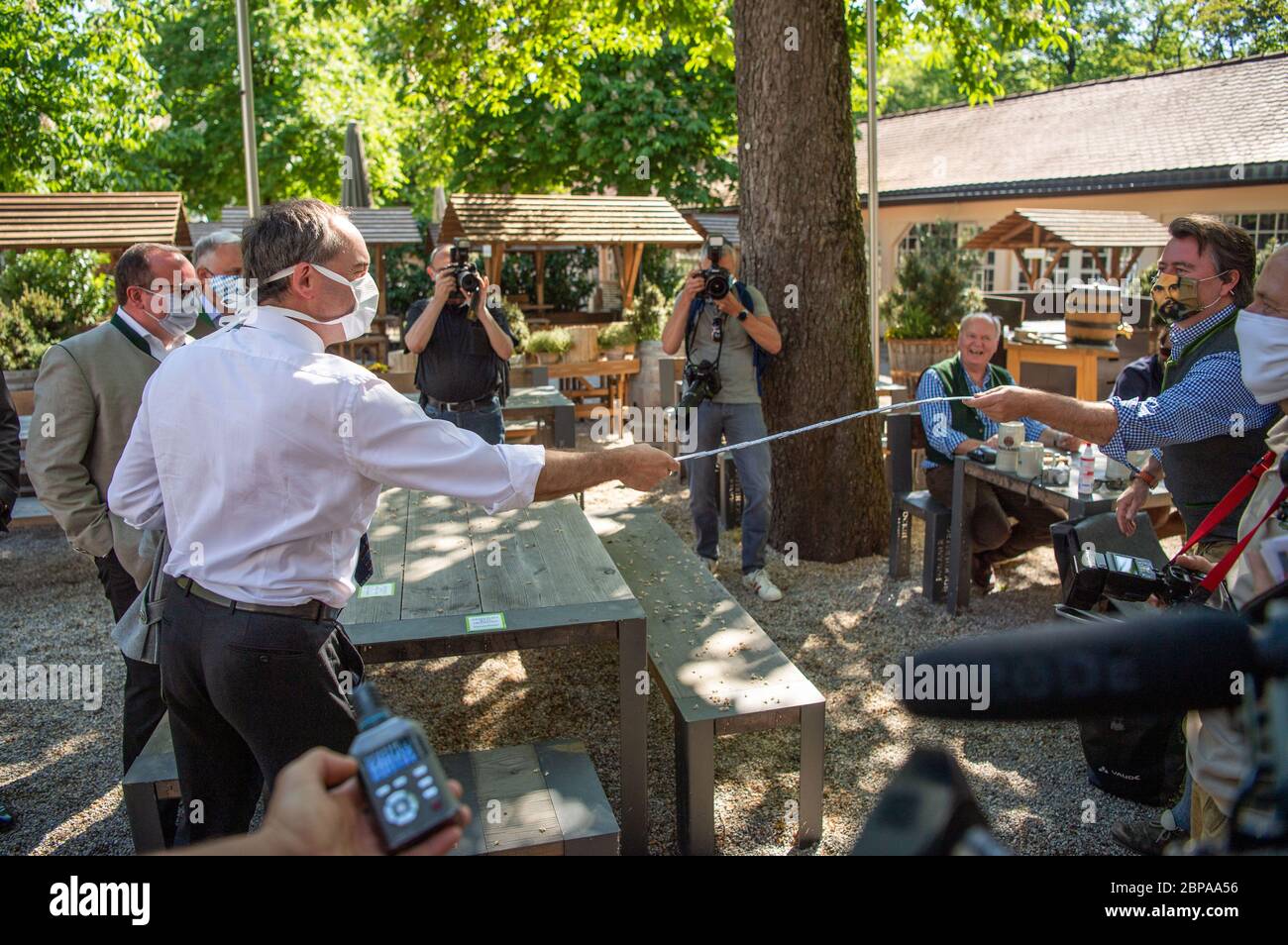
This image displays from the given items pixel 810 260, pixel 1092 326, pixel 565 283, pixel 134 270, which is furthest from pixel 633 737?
pixel 565 283

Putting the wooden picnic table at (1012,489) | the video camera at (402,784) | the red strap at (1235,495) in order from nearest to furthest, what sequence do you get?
1. the video camera at (402,784)
2. the red strap at (1235,495)
3. the wooden picnic table at (1012,489)

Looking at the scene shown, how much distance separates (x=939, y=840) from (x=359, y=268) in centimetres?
203

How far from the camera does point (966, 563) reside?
5977 mm

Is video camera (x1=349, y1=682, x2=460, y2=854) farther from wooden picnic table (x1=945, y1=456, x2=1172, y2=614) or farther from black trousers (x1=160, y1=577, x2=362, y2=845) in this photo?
wooden picnic table (x1=945, y1=456, x2=1172, y2=614)

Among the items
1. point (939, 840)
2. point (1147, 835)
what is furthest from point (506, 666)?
point (939, 840)

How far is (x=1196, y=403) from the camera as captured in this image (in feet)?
11.0

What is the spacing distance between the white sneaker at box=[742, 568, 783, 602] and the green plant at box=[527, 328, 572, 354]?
5221mm

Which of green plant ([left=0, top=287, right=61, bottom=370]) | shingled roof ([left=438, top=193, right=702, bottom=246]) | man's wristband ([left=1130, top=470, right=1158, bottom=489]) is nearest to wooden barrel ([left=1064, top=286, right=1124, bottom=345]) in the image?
shingled roof ([left=438, top=193, right=702, bottom=246])

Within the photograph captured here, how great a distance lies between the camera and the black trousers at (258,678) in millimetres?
2291

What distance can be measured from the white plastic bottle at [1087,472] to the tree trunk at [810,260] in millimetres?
1722

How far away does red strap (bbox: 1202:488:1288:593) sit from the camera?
5.82 feet

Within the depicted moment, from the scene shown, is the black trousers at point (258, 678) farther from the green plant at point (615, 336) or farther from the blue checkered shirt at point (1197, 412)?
the green plant at point (615, 336)

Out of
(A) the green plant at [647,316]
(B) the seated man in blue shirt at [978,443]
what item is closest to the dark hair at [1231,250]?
(B) the seated man in blue shirt at [978,443]
